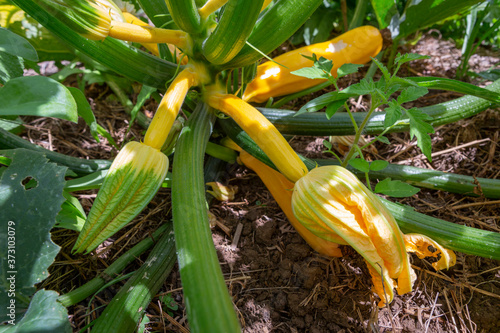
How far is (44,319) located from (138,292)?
334mm

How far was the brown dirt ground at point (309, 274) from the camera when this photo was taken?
1286mm

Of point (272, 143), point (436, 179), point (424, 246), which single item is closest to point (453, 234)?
point (424, 246)

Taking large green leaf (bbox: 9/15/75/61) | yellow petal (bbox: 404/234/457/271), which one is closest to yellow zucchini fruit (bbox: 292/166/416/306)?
yellow petal (bbox: 404/234/457/271)

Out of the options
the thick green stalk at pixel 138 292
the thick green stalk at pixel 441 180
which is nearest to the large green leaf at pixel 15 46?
the thick green stalk at pixel 138 292

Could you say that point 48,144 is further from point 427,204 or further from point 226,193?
point 427,204

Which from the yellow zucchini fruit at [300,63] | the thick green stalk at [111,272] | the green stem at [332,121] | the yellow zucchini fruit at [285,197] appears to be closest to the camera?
the thick green stalk at [111,272]

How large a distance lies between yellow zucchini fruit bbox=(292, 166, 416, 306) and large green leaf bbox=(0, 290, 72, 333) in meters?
0.72

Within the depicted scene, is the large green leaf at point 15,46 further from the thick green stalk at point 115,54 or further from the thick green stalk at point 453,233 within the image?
the thick green stalk at point 453,233

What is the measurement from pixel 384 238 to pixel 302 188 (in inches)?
11.0

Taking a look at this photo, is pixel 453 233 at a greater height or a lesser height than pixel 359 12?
lesser

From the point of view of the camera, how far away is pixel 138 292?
4.10 ft

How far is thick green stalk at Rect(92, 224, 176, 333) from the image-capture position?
1165 millimetres

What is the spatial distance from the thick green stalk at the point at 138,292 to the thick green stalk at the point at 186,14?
771mm

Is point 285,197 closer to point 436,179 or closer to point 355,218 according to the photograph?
point 355,218
